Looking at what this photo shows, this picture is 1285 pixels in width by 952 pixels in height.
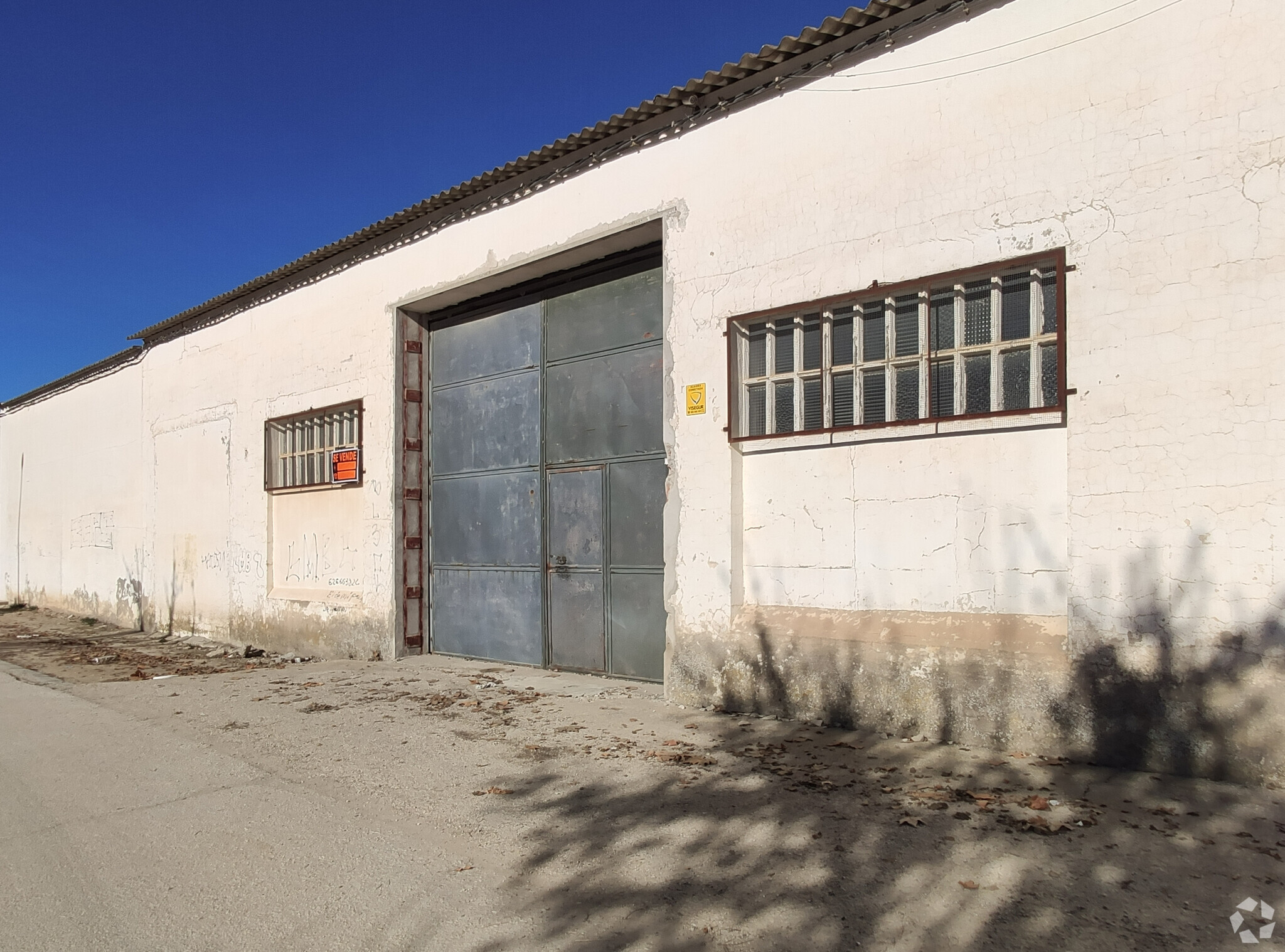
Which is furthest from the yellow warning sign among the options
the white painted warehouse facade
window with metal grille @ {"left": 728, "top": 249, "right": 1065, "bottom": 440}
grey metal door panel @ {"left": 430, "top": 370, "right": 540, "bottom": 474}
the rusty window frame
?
the rusty window frame

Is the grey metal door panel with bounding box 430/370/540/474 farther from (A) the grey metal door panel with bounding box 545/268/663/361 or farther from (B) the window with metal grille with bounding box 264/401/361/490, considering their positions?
(B) the window with metal grille with bounding box 264/401/361/490

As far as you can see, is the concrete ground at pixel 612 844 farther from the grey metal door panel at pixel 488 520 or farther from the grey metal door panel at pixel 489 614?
the grey metal door panel at pixel 488 520

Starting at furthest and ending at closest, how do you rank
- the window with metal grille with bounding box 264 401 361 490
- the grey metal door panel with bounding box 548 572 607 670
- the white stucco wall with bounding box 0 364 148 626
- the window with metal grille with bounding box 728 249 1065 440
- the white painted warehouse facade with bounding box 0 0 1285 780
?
the white stucco wall with bounding box 0 364 148 626 < the window with metal grille with bounding box 264 401 361 490 < the grey metal door panel with bounding box 548 572 607 670 < the window with metal grille with bounding box 728 249 1065 440 < the white painted warehouse facade with bounding box 0 0 1285 780

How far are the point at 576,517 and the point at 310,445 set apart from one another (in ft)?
15.3

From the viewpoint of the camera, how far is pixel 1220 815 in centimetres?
405

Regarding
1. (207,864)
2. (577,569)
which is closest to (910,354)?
(577,569)

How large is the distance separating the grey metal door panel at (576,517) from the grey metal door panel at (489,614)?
1.56 ft

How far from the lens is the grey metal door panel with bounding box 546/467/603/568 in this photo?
8258mm

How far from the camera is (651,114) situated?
7.25 m

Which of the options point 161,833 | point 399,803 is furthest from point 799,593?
point 161,833

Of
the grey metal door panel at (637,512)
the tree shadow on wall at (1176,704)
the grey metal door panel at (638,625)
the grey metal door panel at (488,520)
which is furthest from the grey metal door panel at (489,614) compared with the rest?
the tree shadow on wall at (1176,704)

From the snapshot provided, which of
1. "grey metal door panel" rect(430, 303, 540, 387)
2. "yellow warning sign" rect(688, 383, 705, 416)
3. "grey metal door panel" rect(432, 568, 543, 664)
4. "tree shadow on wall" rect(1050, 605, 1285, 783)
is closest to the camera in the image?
"tree shadow on wall" rect(1050, 605, 1285, 783)

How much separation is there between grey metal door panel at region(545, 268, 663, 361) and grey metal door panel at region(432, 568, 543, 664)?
229cm

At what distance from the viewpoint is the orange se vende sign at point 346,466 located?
10.2 m
